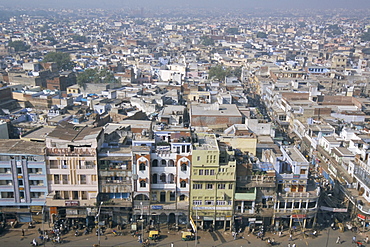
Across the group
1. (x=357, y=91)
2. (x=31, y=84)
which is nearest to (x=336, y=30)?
(x=357, y=91)

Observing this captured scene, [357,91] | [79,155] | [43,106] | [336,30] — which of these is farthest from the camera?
[336,30]

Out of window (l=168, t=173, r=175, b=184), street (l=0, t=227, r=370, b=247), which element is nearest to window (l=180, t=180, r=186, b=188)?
window (l=168, t=173, r=175, b=184)

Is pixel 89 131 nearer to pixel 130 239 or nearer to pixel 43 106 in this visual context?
pixel 130 239

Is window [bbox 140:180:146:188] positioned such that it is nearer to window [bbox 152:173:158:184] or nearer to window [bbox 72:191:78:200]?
window [bbox 152:173:158:184]

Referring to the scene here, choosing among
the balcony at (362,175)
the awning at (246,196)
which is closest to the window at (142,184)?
the awning at (246,196)

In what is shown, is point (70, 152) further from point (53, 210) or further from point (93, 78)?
point (93, 78)

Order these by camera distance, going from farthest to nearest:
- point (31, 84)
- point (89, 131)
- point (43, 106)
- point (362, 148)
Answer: point (31, 84)
point (43, 106)
point (362, 148)
point (89, 131)

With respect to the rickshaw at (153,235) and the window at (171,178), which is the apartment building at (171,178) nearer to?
the window at (171,178)

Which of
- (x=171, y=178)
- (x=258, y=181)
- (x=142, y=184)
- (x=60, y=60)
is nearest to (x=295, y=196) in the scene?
(x=258, y=181)
